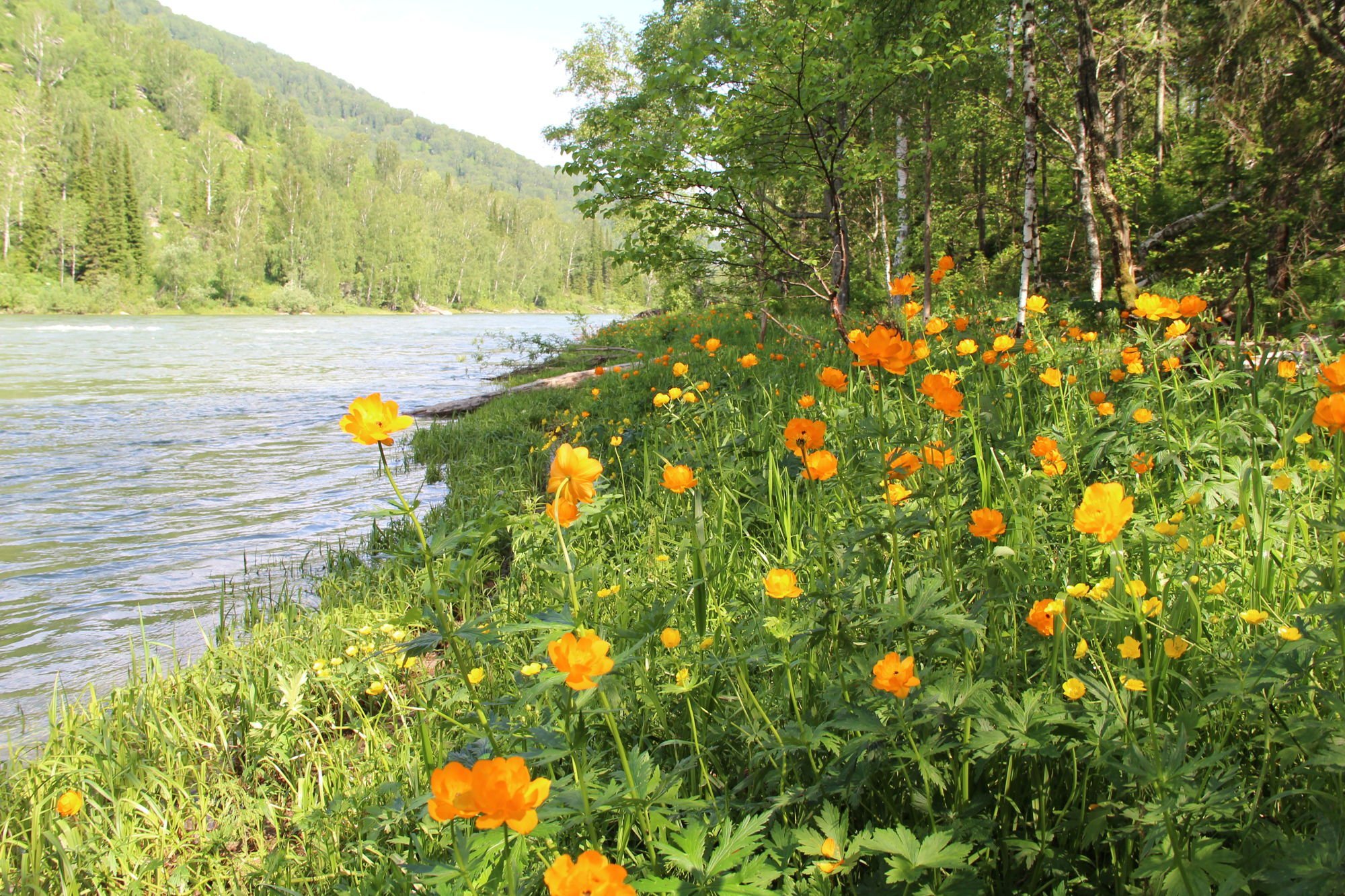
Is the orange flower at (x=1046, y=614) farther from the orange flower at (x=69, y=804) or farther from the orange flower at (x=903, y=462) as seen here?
the orange flower at (x=69, y=804)

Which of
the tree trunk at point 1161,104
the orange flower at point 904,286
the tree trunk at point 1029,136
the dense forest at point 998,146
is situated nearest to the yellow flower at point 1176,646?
the orange flower at point 904,286

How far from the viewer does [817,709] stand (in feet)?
4.68

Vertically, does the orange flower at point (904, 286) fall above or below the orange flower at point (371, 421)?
above

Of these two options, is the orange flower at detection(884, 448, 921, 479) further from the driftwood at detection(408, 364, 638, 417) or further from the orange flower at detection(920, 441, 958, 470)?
the driftwood at detection(408, 364, 638, 417)

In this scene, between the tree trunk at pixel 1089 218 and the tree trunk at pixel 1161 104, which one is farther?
the tree trunk at pixel 1161 104

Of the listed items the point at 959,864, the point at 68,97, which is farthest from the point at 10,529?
the point at 68,97

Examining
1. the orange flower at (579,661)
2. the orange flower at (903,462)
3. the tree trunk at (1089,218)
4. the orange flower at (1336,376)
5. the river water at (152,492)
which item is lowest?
the river water at (152,492)

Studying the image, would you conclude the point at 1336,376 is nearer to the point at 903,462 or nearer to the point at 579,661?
the point at 903,462

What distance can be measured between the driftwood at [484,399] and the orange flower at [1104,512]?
25.9 feet

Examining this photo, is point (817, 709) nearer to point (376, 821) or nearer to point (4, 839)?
point (376, 821)

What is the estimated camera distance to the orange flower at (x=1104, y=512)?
3.41ft

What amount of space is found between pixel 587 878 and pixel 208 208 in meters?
77.9

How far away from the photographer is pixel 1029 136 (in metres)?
7.29

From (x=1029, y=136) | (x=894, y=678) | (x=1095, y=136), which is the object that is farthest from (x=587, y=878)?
(x=1029, y=136)
